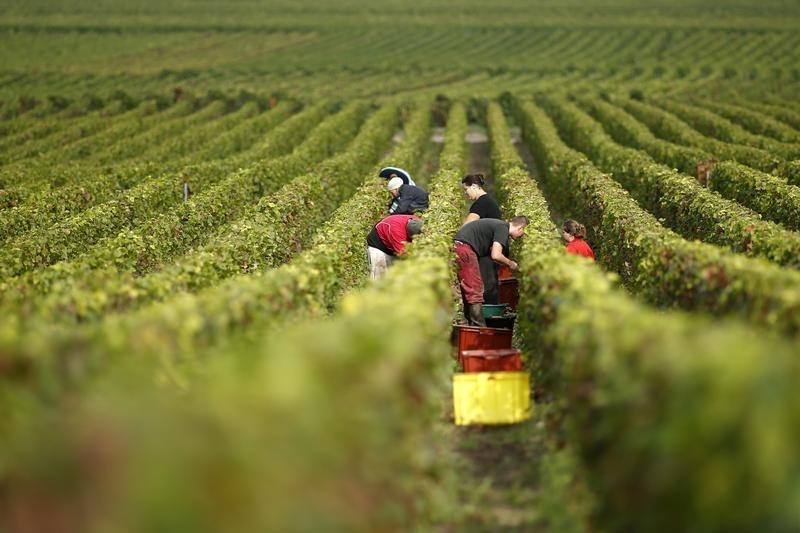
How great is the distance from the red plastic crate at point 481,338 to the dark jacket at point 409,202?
18.2 ft

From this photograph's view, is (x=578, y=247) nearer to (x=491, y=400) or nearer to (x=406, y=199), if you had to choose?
(x=491, y=400)

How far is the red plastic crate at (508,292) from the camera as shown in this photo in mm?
16578

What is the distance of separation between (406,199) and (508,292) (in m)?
3.57

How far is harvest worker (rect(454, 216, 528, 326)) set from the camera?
1554 centimetres

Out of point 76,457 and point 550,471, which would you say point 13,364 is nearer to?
point 76,457

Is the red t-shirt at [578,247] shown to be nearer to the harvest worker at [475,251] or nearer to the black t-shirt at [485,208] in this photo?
the harvest worker at [475,251]

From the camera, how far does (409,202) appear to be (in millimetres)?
19531

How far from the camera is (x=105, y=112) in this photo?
197 feet

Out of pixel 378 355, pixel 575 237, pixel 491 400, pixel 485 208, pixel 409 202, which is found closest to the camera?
pixel 378 355

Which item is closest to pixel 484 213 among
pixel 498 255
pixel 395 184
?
pixel 498 255

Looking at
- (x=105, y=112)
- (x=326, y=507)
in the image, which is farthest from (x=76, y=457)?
(x=105, y=112)

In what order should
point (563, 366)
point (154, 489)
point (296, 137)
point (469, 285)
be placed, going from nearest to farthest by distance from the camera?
point (154, 489)
point (563, 366)
point (469, 285)
point (296, 137)

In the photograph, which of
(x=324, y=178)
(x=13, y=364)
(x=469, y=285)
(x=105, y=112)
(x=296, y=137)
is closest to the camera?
(x=13, y=364)

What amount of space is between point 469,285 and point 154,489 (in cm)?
1027
